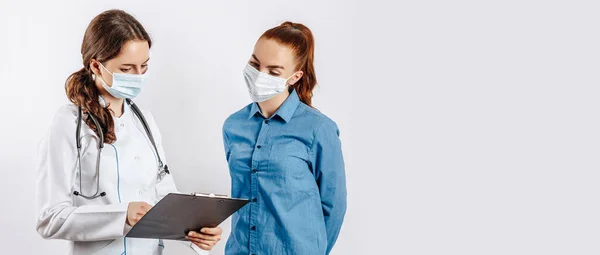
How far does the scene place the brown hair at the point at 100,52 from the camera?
1.79m

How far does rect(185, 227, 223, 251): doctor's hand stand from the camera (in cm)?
179

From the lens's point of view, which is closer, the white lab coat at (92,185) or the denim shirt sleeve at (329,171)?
the white lab coat at (92,185)

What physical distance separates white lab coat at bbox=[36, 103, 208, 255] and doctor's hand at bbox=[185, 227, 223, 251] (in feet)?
0.28

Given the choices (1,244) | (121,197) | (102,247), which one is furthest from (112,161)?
(1,244)

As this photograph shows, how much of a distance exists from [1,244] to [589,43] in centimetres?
239

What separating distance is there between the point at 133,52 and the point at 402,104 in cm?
118

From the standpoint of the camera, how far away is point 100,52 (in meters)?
1.80

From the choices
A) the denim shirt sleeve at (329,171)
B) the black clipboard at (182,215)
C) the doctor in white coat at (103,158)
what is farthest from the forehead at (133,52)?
the denim shirt sleeve at (329,171)

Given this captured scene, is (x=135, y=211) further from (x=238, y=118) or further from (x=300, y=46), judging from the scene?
(x=300, y=46)

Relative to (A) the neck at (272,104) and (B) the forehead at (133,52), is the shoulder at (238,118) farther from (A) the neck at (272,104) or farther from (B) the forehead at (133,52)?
(B) the forehead at (133,52)

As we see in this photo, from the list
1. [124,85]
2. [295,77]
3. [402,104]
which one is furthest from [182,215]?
[402,104]

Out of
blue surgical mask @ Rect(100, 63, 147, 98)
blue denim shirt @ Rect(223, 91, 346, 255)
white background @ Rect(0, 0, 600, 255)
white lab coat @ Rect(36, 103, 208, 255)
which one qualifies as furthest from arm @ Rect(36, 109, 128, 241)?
white background @ Rect(0, 0, 600, 255)

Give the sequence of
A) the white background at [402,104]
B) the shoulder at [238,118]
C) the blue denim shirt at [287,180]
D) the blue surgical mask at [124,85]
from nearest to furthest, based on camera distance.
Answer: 1. the blue surgical mask at [124,85]
2. the blue denim shirt at [287,180]
3. the shoulder at [238,118]
4. the white background at [402,104]

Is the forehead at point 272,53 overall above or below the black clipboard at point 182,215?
above
